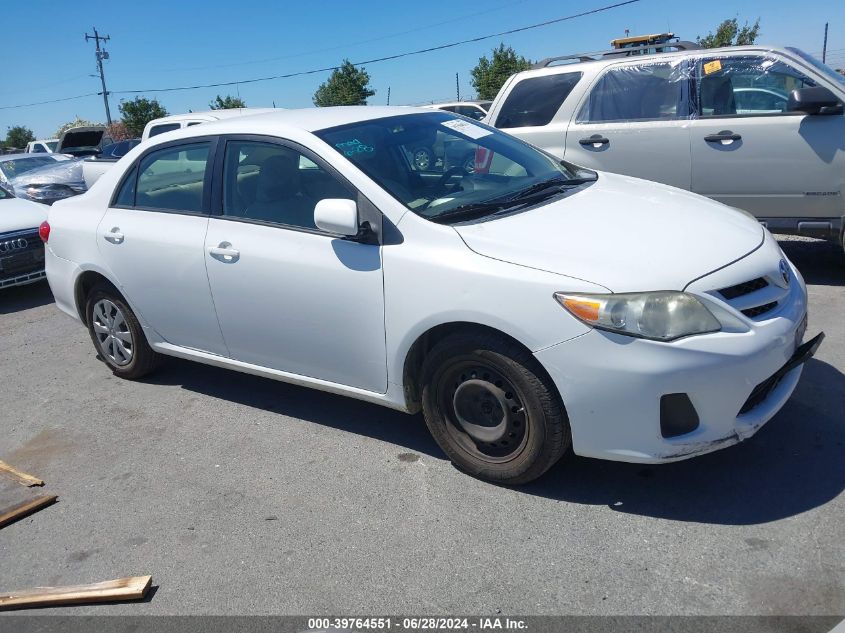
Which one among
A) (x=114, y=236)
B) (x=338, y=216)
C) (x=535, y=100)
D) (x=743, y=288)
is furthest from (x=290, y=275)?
(x=535, y=100)

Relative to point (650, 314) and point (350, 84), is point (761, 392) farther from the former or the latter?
point (350, 84)

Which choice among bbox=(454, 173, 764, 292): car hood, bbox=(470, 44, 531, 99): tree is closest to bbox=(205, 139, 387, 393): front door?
bbox=(454, 173, 764, 292): car hood

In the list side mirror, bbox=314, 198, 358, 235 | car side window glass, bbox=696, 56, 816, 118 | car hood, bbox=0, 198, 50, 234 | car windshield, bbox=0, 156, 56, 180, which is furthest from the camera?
car windshield, bbox=0, 156, 56, 180

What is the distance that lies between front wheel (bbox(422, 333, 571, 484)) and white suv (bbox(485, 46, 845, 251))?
13.1ft

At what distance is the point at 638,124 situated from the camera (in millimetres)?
6594

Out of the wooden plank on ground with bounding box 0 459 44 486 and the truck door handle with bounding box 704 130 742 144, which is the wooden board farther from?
the truck door handle with bounding box 704 130 742 144

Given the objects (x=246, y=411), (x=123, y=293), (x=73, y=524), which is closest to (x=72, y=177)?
(x=123, y=293)

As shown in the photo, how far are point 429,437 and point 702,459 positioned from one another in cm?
142

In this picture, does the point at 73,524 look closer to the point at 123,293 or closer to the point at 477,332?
the point at 123,293

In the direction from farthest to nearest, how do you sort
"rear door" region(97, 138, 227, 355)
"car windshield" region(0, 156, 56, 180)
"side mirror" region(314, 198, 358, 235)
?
"car windshield" region(0, 156, 56, 180) < "rear door" region(97, 138, 227, 355) < "side mirror" region(314, 198, 358, 235)

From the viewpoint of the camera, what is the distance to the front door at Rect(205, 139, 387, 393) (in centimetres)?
362

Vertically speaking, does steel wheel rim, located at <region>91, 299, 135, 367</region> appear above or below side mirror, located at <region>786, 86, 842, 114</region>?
below

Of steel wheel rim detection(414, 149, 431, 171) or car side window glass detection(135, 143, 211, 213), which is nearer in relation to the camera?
steel wheel rim detection(414, 149, 431, 171)

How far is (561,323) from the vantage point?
2.98 m
